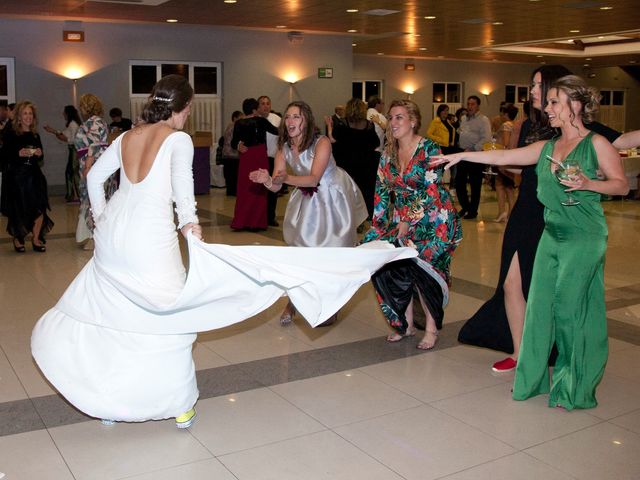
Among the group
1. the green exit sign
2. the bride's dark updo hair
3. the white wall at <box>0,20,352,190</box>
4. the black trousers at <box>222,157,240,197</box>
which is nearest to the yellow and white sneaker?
the bride's dark updo hair

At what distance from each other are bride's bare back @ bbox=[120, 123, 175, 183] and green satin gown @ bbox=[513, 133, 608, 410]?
74.2 inches

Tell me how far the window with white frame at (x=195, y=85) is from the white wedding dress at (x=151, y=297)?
12.5 meters

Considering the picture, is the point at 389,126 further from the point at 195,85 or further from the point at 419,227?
the point at 195,85

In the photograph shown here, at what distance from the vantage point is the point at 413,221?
4.70 metres

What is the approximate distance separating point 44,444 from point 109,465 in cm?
41

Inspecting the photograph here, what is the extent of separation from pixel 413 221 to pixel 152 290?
1905mm

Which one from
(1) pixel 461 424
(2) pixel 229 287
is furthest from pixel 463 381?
(2) pixel 229 287

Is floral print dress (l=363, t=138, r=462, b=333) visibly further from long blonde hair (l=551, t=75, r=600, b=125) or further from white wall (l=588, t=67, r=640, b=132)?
white wall (l=588, t=67, r=640, b=132)

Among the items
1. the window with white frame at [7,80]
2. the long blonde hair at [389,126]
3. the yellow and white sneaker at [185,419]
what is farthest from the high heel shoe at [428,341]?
the window with white frame at [7,80]

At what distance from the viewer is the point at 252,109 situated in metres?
10.3

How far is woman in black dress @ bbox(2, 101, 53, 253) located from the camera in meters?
7.98

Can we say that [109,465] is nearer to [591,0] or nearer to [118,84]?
[591,0]

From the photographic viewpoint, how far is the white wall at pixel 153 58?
47.1 feet

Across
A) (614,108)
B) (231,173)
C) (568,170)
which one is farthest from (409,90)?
(568,170)
